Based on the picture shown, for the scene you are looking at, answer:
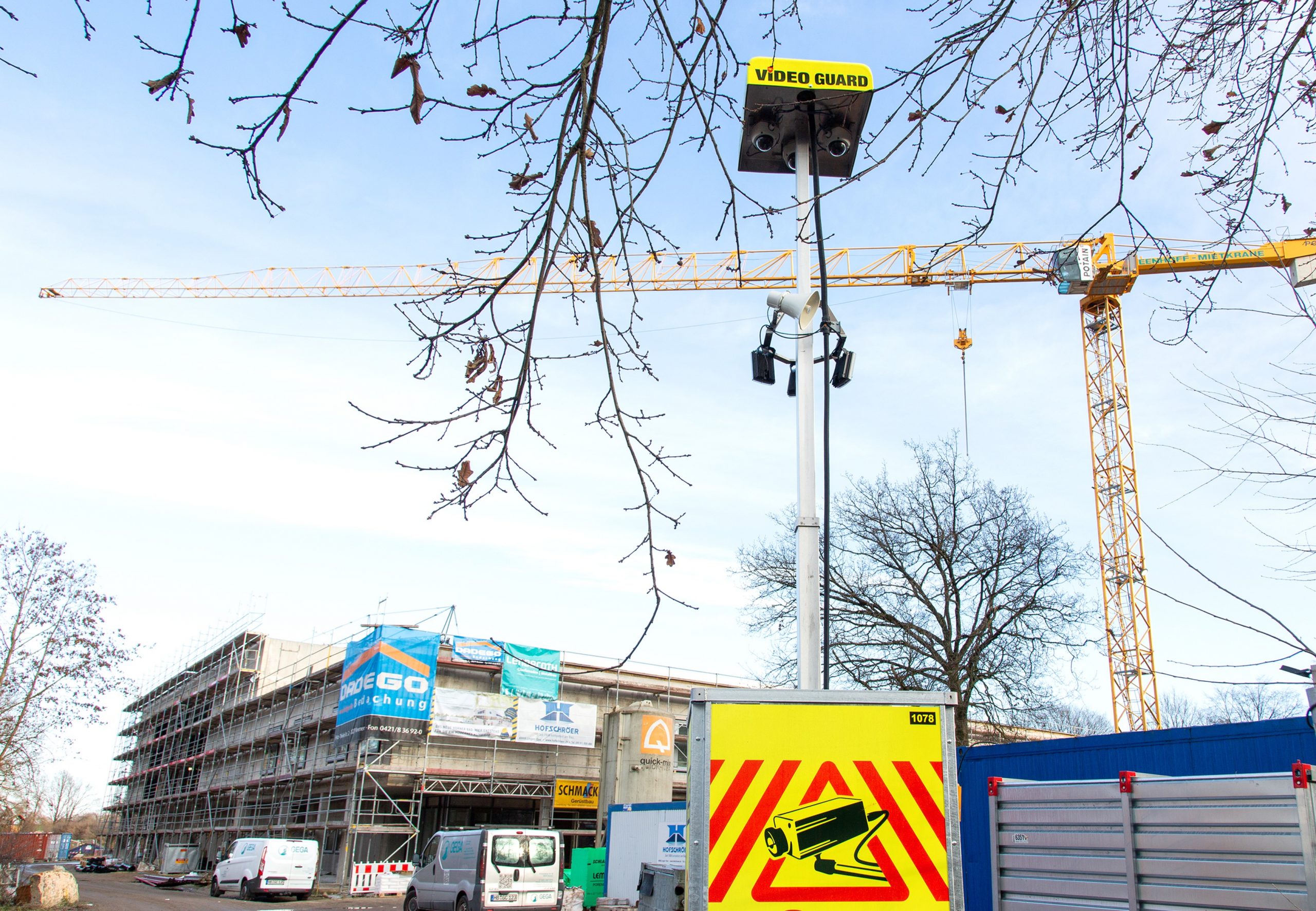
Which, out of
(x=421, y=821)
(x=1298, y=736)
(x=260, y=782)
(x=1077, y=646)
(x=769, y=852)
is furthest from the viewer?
(x=260, y=782)

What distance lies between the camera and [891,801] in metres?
4.10

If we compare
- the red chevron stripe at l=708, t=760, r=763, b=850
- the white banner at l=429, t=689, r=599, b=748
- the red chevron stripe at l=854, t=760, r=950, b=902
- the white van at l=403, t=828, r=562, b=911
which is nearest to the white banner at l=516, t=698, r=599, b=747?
the white banner at l=429, t=689, r=599, b=748

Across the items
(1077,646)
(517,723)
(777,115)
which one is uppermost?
(777,115)

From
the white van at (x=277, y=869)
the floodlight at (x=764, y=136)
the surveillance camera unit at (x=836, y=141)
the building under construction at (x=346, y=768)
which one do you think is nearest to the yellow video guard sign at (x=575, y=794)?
the building under construction at (x=346, y=768)

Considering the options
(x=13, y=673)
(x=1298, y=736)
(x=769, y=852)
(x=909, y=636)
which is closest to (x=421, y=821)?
(x=13, y=673)

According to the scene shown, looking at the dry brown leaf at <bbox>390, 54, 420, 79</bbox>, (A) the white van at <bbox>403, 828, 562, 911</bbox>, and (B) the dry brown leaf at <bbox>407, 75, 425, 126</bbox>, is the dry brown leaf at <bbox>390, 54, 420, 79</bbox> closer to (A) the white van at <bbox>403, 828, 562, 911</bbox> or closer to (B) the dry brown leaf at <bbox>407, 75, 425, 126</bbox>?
(B) the dry brown leaf at <bbox>407, 75, 425, 126</bbox>

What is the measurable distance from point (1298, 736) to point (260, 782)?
33.6 metres

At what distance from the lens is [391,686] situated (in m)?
25.4

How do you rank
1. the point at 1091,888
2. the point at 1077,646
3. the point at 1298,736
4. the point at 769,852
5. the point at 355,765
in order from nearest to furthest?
the point at 769,852 < the point at 1091,888 < the point at 1298,736 < the point at 1077,646 < the point at 355,765

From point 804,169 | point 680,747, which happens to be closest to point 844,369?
point 804,169

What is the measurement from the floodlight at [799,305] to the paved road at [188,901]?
19.1 meters

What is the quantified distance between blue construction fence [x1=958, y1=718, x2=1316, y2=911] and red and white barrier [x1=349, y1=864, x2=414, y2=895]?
17.2 meters

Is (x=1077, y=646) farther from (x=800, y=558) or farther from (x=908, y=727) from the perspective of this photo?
(x=908, y=727)

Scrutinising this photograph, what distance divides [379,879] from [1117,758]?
20.9m
